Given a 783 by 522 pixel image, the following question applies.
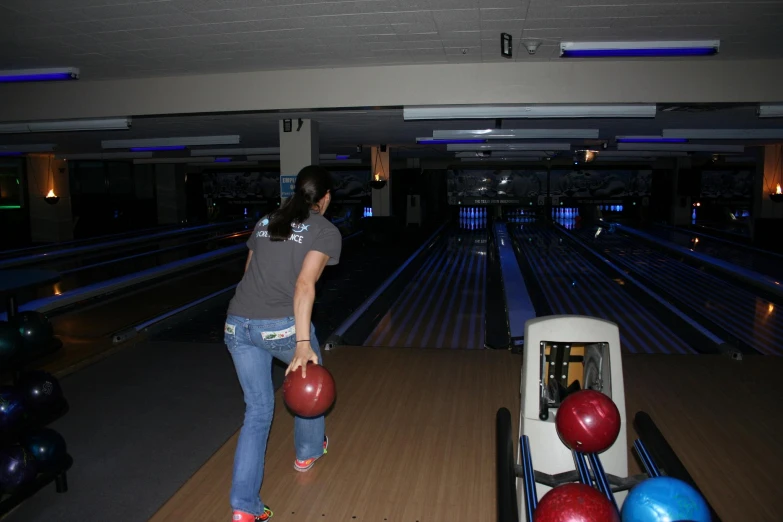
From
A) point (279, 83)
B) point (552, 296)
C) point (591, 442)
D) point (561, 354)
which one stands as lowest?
point (552, 296)

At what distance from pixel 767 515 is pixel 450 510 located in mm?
1120

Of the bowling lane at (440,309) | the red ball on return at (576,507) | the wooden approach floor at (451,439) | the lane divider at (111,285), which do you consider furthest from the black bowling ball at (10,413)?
the lane divider at (111,285)

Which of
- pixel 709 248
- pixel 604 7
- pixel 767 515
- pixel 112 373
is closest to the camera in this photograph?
pixel 767 515

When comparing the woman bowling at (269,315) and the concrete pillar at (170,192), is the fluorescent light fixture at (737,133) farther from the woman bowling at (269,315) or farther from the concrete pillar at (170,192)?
the concrete pillar at (170,192)

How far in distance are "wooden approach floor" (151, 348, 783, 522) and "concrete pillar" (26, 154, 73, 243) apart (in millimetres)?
10472

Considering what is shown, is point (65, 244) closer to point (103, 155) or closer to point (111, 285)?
point (103, 155)

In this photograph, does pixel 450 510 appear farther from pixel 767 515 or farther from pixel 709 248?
pixel 709 248

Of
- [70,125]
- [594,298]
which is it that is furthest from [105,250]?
[594,298]

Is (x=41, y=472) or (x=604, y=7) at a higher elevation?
(x=604, y=7)

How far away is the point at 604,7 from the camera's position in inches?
123

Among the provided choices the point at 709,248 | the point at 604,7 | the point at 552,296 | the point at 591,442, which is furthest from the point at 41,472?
the point at 709,248

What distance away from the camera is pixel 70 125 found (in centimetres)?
564

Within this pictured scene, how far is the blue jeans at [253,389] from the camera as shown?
1938 mm

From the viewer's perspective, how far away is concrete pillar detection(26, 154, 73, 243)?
39.4ft
